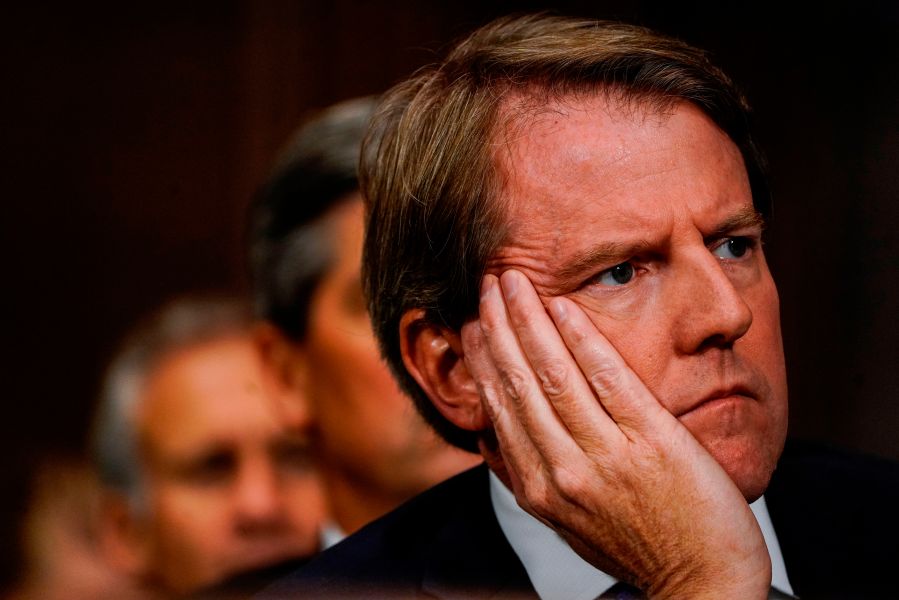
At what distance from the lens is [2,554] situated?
2.63 metres

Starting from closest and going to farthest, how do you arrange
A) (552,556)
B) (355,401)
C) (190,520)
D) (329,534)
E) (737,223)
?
(737,223), (552,556), (355,401), (329,534), (190,520)

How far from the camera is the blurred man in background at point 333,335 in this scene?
2.61 metres

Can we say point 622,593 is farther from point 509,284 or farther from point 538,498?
point 509,284

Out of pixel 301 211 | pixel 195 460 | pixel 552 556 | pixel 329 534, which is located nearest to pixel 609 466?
pixel 552 556

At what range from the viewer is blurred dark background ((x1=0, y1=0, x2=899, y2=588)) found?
2.55 metres

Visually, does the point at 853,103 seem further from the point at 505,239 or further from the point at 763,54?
the point at 505,239

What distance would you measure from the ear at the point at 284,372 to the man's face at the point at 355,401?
3 centimetres

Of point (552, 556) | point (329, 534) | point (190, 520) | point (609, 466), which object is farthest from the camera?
point (190, 520)

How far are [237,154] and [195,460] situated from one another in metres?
0.81

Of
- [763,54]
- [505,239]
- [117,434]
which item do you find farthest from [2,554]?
[763,54]

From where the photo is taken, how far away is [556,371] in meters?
1.66

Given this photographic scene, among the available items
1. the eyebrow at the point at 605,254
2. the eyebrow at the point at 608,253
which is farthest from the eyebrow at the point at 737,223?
the eyebrow at the point at 605,254

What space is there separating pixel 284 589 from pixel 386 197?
721 millimetres

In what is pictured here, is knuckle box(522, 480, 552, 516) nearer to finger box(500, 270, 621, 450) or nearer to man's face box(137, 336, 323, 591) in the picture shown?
finger box(500, 270, 621, 450)
